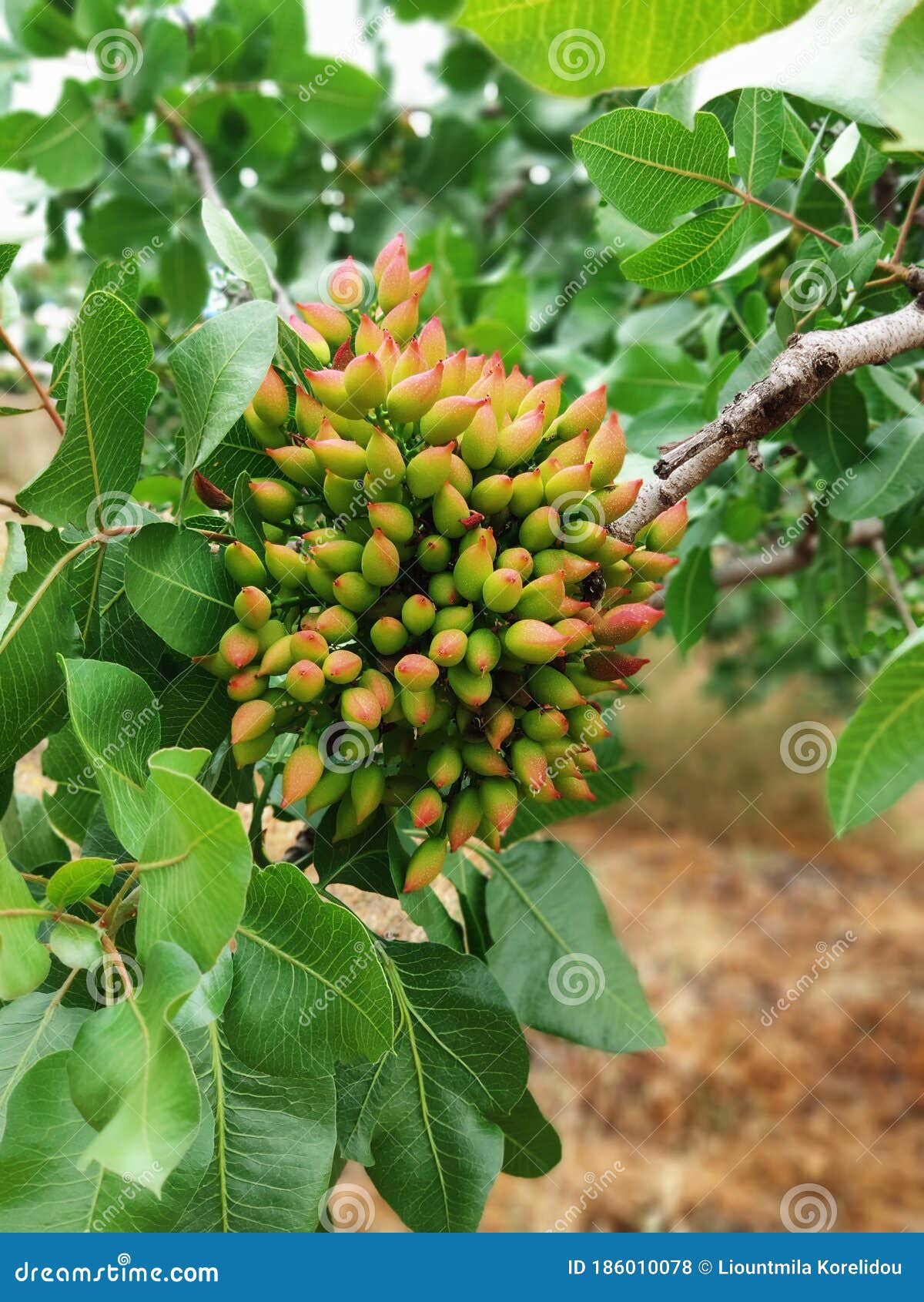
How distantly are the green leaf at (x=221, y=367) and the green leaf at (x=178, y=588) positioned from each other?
4 cm

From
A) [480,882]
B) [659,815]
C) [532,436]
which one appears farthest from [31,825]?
[659,815]

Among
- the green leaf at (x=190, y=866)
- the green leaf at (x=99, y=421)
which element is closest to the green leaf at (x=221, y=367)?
the green leaf at (x=99, y=421)

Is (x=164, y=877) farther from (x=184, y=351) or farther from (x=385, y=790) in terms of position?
(x=184, y=351)

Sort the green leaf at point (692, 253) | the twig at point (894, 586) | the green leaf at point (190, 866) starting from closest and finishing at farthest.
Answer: the green leaf at point (190, 866) → the green leaf at point (692, 253) → the twig at point (894, 586)

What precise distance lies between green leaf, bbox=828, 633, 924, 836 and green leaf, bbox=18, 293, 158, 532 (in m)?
0.37

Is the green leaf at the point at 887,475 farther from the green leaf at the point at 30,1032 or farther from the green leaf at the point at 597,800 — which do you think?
the green leaf at the point at 30,1032

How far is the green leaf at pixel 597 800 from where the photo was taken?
69cm

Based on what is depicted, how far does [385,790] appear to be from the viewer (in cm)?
54

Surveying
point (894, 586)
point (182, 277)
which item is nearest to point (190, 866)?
point (894, 586)

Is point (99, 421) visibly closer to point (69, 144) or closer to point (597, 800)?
point (597, 800)

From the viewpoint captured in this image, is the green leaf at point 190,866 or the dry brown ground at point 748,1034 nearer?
the green leaf at point 190,866

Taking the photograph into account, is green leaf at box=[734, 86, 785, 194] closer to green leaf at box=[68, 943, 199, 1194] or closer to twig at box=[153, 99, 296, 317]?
green leaf at box=[68, 943, 199, 1194]

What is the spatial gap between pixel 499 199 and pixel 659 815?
4066 mm

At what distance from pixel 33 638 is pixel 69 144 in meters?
1.03
